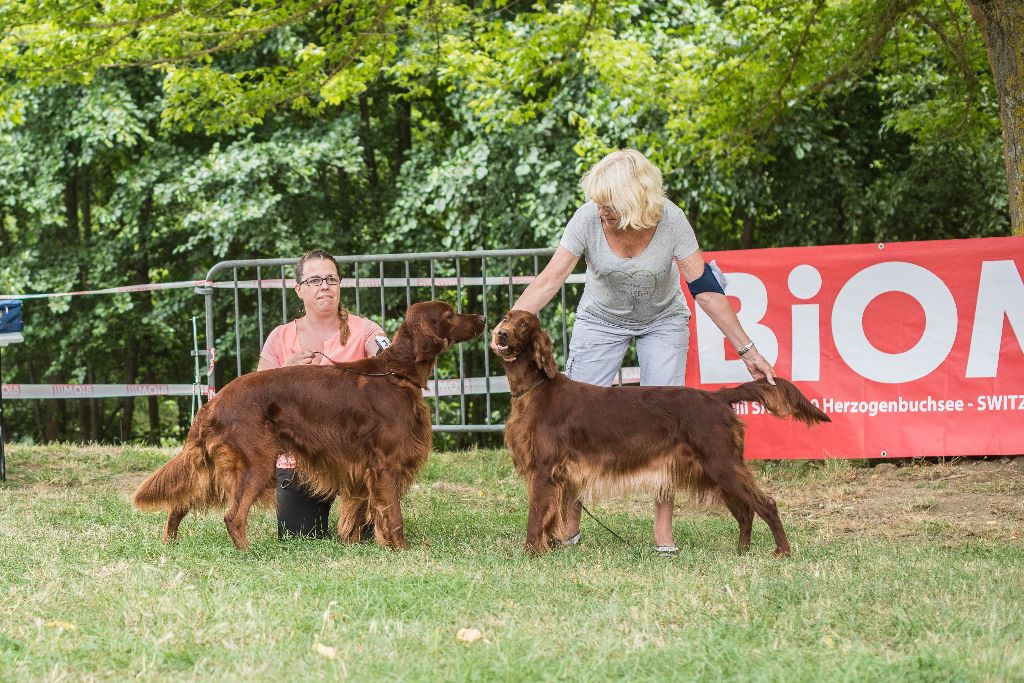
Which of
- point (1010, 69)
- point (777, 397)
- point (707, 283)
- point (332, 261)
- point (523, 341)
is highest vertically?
point (1010, 69)

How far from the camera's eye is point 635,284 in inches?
A: 190

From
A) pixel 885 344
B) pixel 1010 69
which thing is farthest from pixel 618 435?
pixel 1010 69

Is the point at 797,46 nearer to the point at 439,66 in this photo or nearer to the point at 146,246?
the point at 439,66

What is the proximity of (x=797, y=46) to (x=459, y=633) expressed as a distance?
24.4ft

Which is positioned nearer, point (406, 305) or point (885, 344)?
point (885, 344)

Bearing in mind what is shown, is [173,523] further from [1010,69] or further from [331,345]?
[1010,69]

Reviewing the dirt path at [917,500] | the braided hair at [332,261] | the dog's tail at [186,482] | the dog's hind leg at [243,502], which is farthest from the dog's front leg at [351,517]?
the dirt path at [917,500]

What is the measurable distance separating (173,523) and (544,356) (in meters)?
1.98

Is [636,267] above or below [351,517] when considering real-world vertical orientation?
above

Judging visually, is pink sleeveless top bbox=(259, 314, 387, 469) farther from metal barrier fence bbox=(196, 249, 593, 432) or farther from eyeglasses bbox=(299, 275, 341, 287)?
metal barrier fence bbox=(196, 249, 593, 432)

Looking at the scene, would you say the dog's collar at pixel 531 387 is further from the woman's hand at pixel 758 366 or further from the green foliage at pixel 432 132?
the green foliage at pixel 432 132

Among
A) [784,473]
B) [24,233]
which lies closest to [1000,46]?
[784,473]

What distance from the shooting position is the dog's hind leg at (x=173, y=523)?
5102 millimetres

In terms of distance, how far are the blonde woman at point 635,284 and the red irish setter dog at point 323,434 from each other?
22.7 inches
